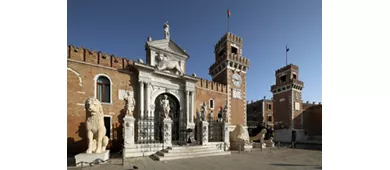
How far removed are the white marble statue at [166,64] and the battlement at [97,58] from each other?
1749 millimetres

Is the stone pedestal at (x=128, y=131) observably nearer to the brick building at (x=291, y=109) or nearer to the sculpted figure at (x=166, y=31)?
the sculpted figure at (x=166, y=31)

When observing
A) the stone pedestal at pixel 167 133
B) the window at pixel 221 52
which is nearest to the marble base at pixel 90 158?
the stone pedestal at pixel 167 133

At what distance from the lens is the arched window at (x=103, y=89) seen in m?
9.20

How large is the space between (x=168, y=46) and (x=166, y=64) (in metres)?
1.41

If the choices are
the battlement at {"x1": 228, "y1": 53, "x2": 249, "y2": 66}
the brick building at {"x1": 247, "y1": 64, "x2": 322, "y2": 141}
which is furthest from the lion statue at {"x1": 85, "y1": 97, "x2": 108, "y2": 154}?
the brick building at {"x1": 247, "y1": 64, "x2": 322, "y2": 141}

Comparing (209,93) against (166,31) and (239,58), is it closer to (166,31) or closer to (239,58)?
(239,58)

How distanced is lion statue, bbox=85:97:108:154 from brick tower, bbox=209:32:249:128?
10265 millimetres

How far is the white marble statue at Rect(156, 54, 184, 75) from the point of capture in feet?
37.6

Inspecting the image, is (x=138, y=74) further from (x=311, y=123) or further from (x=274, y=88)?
(x=311, y=123)

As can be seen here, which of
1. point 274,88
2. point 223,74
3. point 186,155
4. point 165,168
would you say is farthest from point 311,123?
point 165,168

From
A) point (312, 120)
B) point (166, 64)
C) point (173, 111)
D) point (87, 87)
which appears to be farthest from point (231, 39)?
point (312, 120)

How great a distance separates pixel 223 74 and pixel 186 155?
31.0 feet

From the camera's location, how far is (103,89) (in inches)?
369

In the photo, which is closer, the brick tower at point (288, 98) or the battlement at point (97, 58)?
the battlement at point (97, 58)
